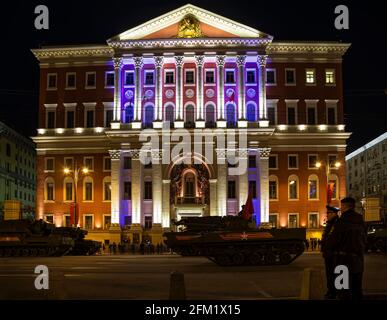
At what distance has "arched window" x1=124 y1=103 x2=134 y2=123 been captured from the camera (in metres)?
64.2

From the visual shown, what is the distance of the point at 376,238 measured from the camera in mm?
41906

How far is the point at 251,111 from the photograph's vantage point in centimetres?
6397

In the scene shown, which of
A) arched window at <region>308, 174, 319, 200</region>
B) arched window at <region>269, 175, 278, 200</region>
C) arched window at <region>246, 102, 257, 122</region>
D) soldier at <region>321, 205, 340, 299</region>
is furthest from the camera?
arched window at <region>269, 175, 278, 200</region>

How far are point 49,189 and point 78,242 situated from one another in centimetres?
2045

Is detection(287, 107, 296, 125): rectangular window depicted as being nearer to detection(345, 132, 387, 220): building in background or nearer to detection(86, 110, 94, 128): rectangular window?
detection(86, 110, 94, 128): rectangular window

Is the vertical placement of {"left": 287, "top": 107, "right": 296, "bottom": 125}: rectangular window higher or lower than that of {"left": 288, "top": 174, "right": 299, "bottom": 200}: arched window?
higher

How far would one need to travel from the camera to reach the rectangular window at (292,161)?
2534 inches

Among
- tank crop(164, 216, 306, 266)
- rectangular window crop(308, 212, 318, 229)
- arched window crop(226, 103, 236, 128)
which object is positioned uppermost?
arched window crop(226, 103, 236, 128)

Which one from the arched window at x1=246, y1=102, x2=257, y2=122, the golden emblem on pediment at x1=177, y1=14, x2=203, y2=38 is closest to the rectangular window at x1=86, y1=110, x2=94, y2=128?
the golden emblem on pediment at x1=177, y1=14, x2=203, y2=38

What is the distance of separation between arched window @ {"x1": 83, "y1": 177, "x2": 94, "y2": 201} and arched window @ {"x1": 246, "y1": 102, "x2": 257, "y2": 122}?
17688 millimetres

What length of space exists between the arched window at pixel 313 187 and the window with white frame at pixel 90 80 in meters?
24.8

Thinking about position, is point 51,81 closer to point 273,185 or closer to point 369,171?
point 273,185

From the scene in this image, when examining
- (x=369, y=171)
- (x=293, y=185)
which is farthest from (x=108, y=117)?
(x=369, y=171)

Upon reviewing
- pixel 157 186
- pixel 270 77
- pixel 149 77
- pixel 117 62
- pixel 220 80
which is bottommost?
pixel 157 186
